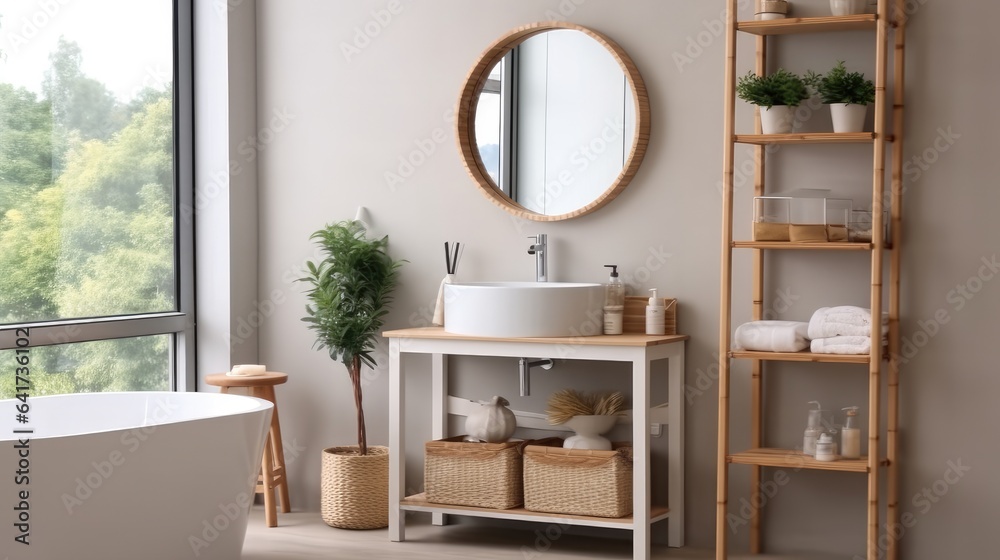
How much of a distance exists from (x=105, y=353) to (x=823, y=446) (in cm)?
262

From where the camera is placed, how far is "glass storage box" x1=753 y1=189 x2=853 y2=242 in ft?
11.4

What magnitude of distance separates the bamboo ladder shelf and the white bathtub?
149 centimetres

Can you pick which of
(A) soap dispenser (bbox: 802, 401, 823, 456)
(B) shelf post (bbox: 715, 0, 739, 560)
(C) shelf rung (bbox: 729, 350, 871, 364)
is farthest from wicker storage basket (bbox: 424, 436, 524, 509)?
(A) soap dispenser (bbox: 802, 401, 823, 456)

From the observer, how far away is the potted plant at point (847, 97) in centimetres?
344

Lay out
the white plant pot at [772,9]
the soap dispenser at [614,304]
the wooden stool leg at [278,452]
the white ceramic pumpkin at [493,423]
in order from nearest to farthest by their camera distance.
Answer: the white plant pot at [772,9]
the soap dispenser at [614,304]
the white ceramic pumpkin at [493,423]
the wooden stool leg at [278,452]

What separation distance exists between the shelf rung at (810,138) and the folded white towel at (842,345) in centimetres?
61

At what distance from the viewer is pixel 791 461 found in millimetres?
3457

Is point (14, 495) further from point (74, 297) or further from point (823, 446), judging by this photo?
point (823, 446)

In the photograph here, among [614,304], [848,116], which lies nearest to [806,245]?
[848,116]

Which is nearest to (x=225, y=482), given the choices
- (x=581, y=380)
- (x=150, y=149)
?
(x=581, y=380)

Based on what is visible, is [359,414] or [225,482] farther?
[359,414]

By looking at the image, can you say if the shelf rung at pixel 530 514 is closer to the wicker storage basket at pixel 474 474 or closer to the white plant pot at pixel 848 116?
the wicker storage basket at pixel 474 474

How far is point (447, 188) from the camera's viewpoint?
13.9 ft

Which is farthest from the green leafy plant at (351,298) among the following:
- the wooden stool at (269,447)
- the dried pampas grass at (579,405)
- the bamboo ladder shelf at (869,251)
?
the bamboo ladder shelf at (869,251)
